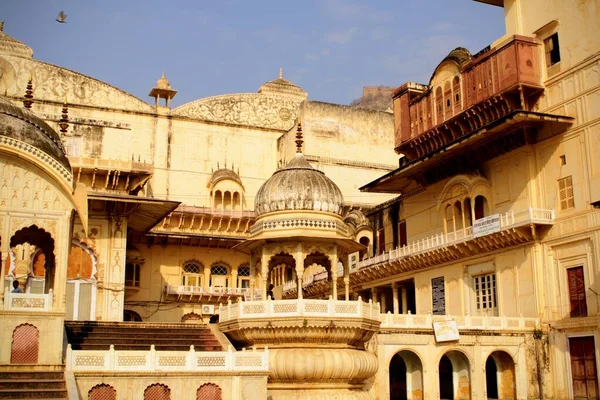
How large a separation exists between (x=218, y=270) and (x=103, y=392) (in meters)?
23.3

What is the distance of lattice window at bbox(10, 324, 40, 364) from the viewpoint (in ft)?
62.2

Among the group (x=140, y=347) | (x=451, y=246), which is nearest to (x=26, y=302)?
(x=140, y=347)

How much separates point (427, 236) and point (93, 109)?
20.5 m

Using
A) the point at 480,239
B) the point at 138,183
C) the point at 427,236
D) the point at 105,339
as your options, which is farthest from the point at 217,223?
the point at 105,339

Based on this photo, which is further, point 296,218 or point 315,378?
point 296,218

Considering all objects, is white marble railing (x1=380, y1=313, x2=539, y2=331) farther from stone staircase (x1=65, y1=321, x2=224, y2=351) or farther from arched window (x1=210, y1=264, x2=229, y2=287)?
arched window (x1=210, y1=264, x2=229, y2=287)

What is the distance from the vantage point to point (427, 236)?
35.6 metres

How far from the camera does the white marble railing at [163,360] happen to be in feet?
60.6

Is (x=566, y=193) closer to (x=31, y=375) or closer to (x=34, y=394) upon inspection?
(x=31, y=375)

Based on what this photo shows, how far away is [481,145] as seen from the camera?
102 feet

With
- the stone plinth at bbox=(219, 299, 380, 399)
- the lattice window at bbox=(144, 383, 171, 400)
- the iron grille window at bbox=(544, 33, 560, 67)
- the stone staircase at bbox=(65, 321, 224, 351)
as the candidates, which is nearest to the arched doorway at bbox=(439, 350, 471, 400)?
the stone plinth at bbox=(219, 299, 380, 399)

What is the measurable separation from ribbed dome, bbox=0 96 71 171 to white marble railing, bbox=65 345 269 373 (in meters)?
5.29

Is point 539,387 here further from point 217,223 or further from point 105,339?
point 217,223

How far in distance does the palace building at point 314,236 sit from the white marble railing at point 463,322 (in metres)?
0.08
